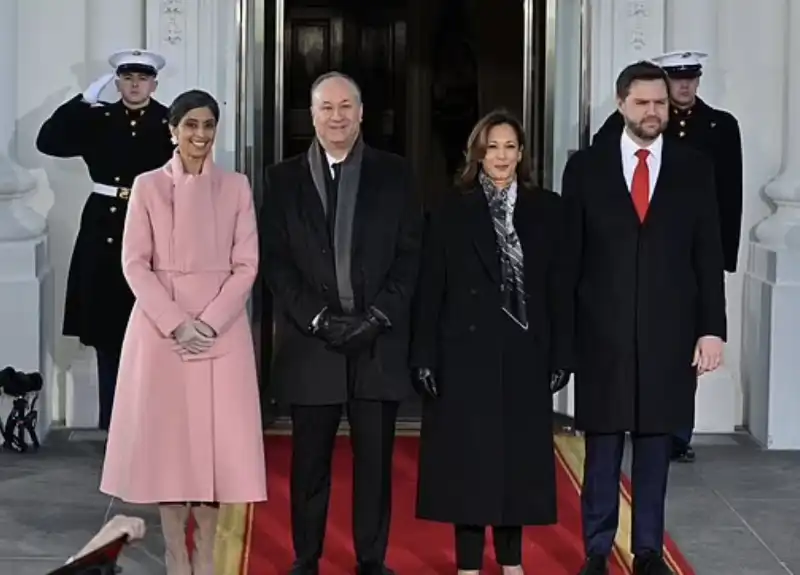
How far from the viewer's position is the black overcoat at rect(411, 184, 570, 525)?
4.91 meters

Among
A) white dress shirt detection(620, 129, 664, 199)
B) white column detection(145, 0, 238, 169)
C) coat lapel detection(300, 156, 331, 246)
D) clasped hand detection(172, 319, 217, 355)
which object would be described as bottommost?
clasped hand detection(172, 319, 217, 355)

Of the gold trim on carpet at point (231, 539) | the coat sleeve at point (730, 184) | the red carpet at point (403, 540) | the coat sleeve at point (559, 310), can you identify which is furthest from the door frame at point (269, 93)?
the coat sleeve at point (559, 310)

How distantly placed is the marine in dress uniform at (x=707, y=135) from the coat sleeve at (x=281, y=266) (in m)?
2.36

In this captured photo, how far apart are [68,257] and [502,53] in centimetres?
513

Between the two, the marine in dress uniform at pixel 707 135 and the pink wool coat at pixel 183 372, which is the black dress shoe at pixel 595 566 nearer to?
the pink wool coat at pixel 183 372

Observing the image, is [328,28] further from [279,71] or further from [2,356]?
[2,356]

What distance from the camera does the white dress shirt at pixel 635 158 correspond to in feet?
16.6

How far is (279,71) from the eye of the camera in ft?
26.4

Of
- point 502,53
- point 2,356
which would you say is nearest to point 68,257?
point 2,356

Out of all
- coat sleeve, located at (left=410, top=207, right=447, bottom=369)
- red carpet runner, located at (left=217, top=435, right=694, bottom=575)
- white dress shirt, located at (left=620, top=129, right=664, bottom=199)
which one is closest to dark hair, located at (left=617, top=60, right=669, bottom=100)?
white dress shirt, located at (left=620, top=129, right=664, bottom=199)

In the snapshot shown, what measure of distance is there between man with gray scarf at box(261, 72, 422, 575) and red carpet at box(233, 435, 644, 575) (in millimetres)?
405

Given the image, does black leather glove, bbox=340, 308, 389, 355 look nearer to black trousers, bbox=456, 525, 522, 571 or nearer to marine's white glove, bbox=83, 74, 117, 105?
black trousers, bbox=456, 525, 522, 571

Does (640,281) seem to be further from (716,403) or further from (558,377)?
(716,403)

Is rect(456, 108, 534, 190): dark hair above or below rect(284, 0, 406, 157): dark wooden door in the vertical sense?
below
